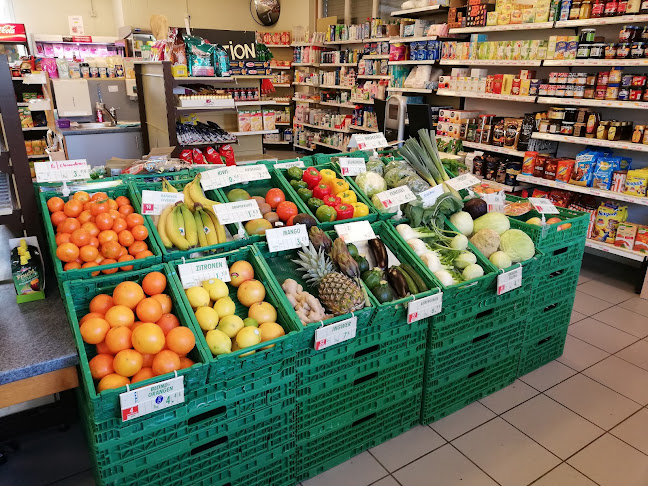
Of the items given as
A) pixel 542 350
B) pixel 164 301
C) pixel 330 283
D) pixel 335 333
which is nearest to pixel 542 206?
pixel 542 350

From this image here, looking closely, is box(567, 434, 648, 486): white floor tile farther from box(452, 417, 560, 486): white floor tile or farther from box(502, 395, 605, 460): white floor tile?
box(452, 417, 560, 486): white floor tile

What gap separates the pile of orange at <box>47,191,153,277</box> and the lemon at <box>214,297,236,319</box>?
0.42 metres

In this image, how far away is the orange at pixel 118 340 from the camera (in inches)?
66.2

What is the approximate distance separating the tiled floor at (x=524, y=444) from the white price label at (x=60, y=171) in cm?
132

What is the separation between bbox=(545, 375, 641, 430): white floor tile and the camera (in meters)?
2.79

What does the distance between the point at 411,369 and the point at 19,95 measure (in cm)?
872

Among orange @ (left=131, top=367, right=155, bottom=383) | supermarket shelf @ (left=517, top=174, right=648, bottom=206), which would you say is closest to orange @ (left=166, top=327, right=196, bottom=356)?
orange @ (left=131, top=367, right=155, bottom=383)

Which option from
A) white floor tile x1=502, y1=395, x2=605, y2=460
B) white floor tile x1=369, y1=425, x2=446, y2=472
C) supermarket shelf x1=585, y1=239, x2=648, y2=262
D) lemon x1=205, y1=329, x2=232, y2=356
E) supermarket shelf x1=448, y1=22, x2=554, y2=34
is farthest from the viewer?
supermarket shelf x1=448, y1=22, x2=554, y2=34

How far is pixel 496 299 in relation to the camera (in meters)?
2.60


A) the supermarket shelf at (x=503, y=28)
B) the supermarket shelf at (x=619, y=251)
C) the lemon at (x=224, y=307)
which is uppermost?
the supermarket shelf at (x=503, y=28)

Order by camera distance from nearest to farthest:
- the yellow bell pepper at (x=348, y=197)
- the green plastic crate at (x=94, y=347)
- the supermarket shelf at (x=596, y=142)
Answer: the green plastic crate at (x=94, y=347) < the yellow bell pepper at (x=348, y=197) < the supermarket shelf at (x=596, y=142)

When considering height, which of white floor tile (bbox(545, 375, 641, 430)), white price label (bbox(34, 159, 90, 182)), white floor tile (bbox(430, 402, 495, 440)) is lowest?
white floor tile (bbox(545, 375, 641, 430))

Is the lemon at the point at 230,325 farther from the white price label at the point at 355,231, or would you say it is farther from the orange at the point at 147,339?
the white price label at the point at 355,231

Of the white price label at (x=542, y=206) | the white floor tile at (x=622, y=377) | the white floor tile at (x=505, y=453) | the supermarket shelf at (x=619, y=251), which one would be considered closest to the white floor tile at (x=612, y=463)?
the white floor tile at (x=505, y=453)
